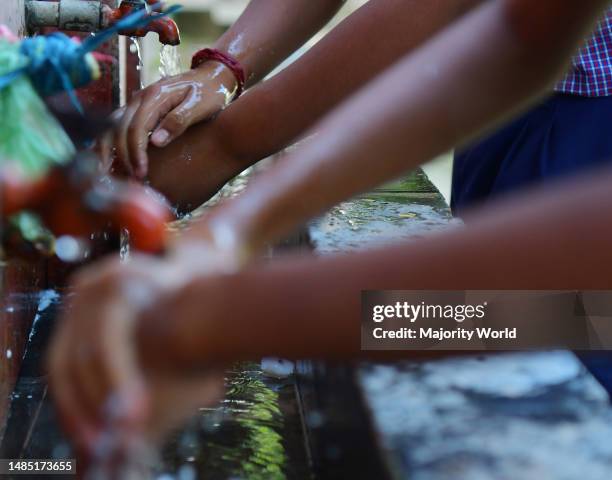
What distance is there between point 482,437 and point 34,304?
59.1 inches

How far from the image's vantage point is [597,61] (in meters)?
1.78

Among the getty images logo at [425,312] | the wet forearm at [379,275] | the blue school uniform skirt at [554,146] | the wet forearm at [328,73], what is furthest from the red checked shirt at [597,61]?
the wet forearm at [379,275]

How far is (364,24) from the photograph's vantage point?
78.5 inches

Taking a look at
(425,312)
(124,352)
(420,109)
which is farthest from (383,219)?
(124,352)

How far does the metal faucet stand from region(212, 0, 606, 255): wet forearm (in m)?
0.97

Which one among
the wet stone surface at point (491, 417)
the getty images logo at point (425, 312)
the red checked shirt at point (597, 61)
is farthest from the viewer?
the red checked shirt at point (597, 61)

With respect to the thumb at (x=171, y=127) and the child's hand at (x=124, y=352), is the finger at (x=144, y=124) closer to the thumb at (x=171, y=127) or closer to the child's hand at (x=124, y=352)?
the thumb at (x=171, y=127)

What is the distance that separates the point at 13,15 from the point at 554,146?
1.31m

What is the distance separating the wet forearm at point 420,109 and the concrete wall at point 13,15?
117 cm

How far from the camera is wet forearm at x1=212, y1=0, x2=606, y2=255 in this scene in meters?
0.97

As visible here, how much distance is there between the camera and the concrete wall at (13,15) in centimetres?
197

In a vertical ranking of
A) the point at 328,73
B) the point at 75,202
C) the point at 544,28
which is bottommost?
the point at 75,202

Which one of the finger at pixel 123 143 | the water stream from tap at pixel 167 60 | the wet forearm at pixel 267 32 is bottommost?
the finger at pixel 123 143

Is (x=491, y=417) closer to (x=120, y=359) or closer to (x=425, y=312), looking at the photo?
(x=425, y=312)
